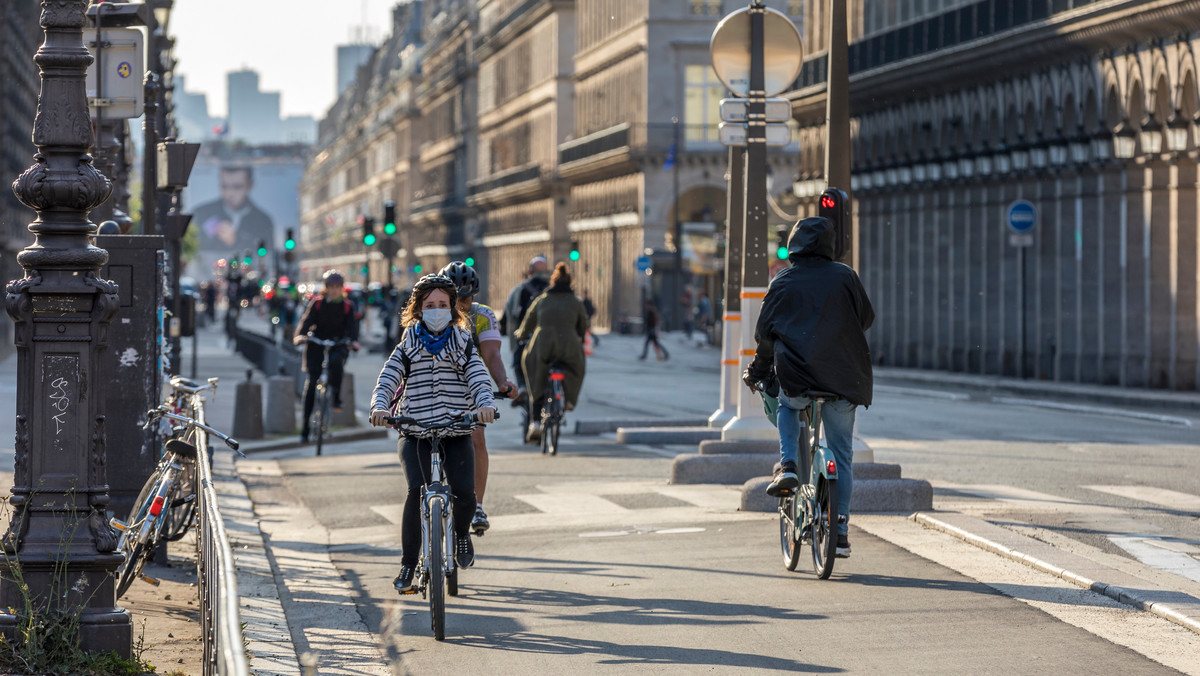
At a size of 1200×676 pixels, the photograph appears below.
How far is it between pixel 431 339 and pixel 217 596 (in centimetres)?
362

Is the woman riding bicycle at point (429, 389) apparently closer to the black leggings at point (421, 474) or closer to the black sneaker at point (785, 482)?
the black leggings at point (421, 474)

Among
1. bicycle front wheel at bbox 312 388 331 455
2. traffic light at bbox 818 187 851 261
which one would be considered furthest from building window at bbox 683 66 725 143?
traffic light at bbox 818 187 851 261

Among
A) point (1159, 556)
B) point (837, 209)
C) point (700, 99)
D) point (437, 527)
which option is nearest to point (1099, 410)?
point (837, 209)

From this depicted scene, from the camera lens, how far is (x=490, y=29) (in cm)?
10550

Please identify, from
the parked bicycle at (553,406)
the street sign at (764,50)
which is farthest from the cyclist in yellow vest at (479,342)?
the parked bicycle at (553,406)

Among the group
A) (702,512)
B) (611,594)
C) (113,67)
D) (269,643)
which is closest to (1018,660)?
(611,594)

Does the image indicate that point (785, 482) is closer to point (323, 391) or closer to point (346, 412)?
point (323, 391)

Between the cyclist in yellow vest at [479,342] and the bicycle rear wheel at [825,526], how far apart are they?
176 centimetres

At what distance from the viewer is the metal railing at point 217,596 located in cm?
423

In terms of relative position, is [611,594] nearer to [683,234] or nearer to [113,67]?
[113,67]

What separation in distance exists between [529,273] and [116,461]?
8.35 meters

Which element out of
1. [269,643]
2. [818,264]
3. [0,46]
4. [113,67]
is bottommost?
[269,643]

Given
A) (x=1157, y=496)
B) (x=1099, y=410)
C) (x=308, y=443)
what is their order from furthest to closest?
1. (x=1099, y=410)
2. (x=308, y=443)
3. (x=1157, y=496)

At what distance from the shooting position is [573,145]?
3290 inches
